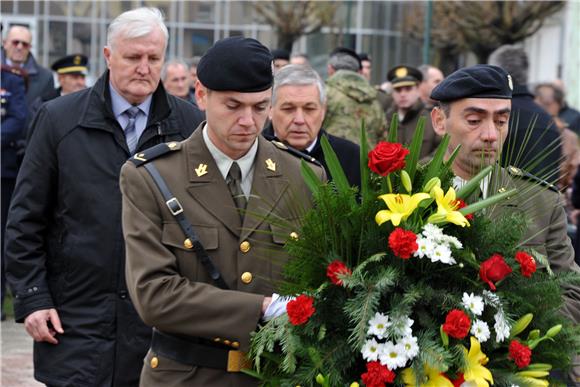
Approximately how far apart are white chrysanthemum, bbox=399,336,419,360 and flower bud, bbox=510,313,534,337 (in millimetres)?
330

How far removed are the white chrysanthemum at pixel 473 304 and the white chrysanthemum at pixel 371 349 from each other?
10.8 inches

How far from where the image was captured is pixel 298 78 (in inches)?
255

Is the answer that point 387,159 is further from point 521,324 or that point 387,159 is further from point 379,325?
point 521,324

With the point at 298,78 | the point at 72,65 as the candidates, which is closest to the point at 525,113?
the point at 298,78

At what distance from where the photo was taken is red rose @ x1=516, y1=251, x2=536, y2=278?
11.8 feet

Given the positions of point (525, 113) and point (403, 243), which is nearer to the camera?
point (403, 243)

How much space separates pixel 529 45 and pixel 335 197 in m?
38.2

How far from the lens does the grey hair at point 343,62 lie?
11906 millimetres

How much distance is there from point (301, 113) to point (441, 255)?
3.04 metres

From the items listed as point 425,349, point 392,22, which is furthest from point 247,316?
point 392,22

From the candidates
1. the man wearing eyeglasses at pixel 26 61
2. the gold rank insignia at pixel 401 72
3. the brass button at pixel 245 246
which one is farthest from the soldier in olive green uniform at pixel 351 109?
the man wearing eyeglasses at pixel 26 61

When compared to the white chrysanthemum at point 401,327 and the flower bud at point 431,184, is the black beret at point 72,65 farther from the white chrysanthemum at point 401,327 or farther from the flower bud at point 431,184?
the white chrysanthemum at point 401,327

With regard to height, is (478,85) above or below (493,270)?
above

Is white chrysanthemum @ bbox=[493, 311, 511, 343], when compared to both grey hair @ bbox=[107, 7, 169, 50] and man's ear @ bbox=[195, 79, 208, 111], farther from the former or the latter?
grey hair @ bbox=[107, 7, 169, 50]
